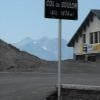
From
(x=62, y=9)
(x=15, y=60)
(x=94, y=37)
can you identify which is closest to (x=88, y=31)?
(x=94, y=37)

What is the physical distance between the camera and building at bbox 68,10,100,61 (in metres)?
63.2

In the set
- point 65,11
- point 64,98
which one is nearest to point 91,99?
point 64,98

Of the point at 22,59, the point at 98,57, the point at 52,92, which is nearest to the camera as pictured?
the point at 52,92

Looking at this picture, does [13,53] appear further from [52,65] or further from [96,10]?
[96,10]

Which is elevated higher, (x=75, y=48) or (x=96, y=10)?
(x=96, y=10)

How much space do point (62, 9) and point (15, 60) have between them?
29.4 m

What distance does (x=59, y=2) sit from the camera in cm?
1366

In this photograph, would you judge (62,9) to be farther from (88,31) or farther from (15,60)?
(88,31)

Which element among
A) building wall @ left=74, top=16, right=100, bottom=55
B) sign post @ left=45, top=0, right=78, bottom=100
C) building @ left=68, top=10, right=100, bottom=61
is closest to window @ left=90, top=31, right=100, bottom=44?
building @ left=68, top=10, right=100, bottom=61

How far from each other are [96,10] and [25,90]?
4774cm

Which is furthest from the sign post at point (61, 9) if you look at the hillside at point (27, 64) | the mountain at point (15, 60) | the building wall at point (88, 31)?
the building wall at point (88, 31)

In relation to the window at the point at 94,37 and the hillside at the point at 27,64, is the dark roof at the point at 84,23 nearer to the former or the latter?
the window at the point at 94,37

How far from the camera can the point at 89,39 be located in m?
65.7

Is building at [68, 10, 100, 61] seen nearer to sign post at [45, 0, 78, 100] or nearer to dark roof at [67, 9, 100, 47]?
dark roof at [67, 9, 100, 47]
